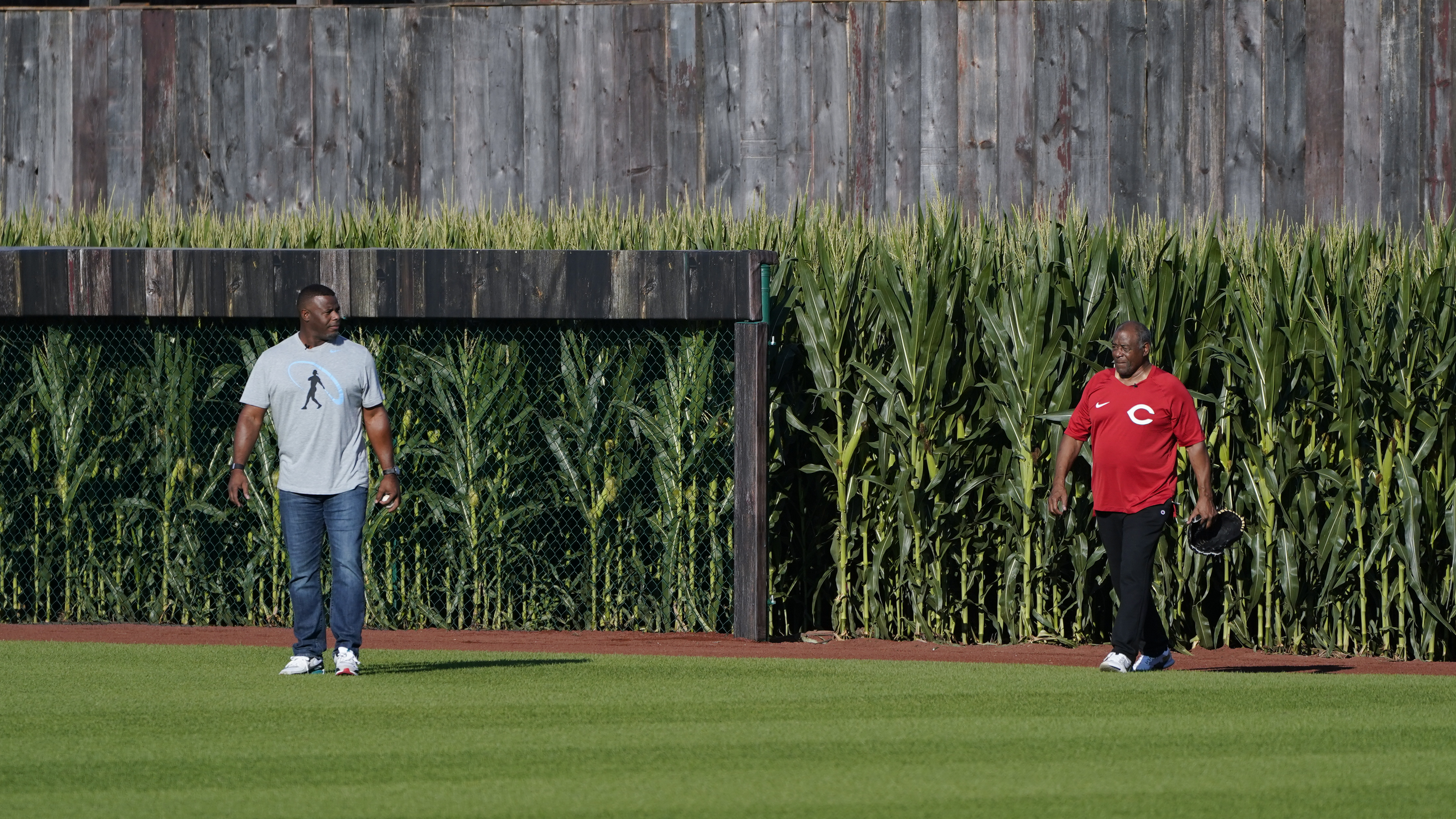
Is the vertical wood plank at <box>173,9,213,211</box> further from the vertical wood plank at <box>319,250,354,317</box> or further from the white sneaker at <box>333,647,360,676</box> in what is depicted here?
the white sneaker at <box>333,647,360,676</box>

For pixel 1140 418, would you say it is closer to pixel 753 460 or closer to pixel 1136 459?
pixel 1136 459

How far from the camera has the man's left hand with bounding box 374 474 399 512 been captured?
30.9 ft

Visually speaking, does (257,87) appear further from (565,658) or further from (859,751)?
(859,751)

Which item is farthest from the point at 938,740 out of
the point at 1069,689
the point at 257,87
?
the point at 257,87

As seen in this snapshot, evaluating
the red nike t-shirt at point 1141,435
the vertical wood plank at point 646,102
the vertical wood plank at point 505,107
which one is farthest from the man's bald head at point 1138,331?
the vertical wood plank at point 505,107

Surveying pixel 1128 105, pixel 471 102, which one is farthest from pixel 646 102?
pixel 1128 105

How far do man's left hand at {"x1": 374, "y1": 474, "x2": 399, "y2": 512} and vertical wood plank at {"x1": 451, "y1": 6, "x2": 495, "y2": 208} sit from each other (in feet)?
21.7

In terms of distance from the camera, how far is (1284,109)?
1485 centimetres

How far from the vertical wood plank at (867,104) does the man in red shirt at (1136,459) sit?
17.8 feet

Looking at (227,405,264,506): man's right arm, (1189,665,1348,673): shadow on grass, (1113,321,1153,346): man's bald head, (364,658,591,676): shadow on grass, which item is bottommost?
(1189,665,1348,673): shadow on grass

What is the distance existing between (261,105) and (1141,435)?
29.2 feet

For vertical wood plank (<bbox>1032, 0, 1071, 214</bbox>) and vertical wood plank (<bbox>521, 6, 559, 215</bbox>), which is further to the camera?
vertical wood plank (<bbox>521, 6, 559, 215</bbox>)

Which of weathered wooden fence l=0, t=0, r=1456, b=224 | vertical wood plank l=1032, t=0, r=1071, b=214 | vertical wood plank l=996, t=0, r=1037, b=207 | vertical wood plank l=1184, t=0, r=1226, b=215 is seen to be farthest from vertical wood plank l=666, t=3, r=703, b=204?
vertical wood plank l=1184, t=0, r=1226, b=215

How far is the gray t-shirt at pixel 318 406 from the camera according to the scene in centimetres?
929
